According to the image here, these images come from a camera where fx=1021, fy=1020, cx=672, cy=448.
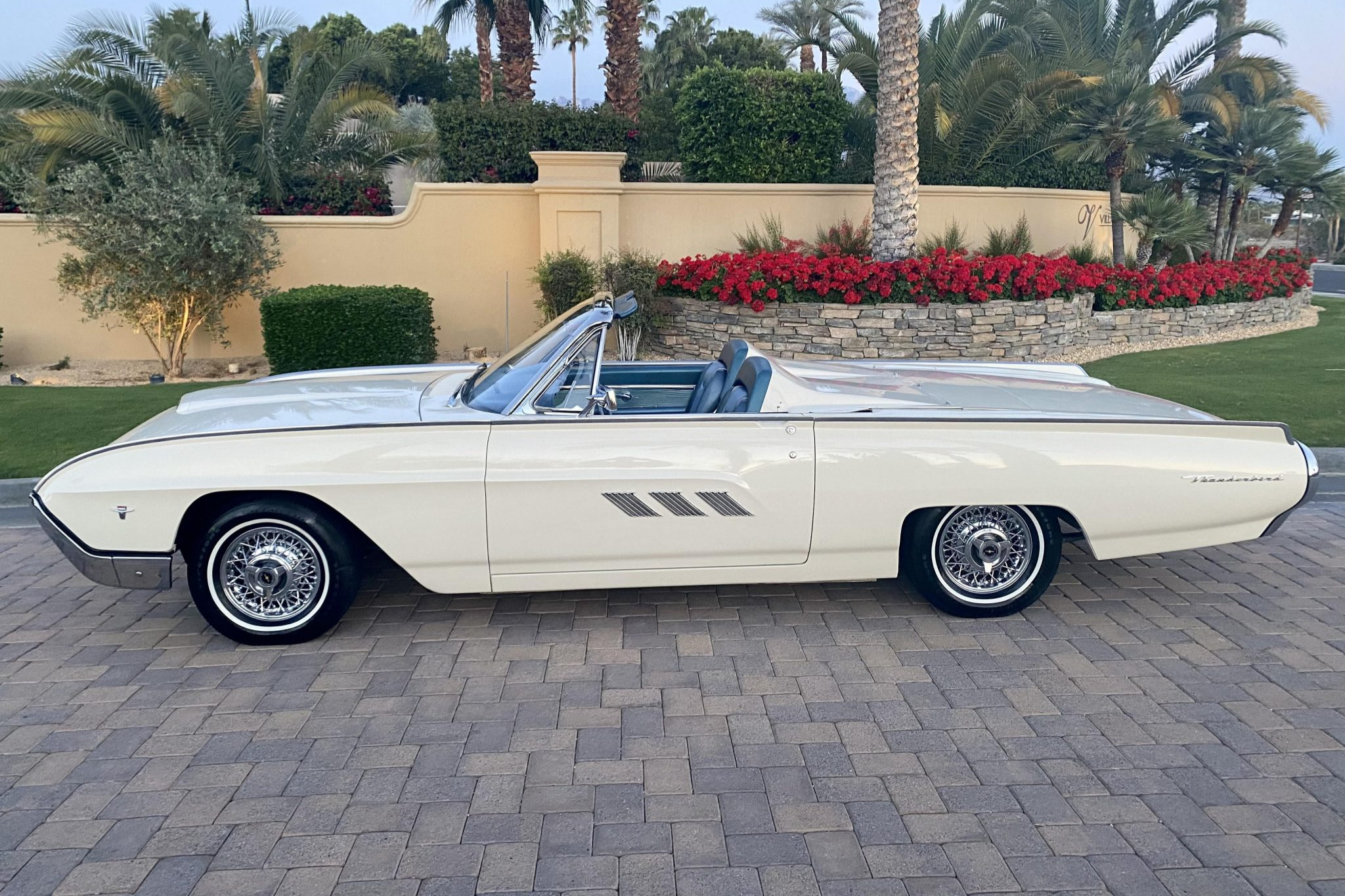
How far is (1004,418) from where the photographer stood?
4.46 metres

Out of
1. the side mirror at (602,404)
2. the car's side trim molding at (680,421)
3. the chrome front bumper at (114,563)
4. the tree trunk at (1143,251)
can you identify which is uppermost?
the tree trunk at (1143,251)

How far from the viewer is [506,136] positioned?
44.8 ft

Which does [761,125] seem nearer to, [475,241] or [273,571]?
[475,241]

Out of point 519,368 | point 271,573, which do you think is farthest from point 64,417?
point 519,368

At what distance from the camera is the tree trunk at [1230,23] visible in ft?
56.6

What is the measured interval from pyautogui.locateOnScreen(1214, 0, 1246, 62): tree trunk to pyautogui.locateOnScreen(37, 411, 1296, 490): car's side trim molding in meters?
15.9

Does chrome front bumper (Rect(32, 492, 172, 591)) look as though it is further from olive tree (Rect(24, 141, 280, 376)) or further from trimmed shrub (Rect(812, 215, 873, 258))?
trimmed shrub (Rect(812, 215, 873, 258))

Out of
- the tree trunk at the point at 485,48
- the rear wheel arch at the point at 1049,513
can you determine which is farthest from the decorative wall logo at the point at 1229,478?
the tree trunk at the point at 485,48

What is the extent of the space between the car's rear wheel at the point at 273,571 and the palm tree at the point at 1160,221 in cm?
1418

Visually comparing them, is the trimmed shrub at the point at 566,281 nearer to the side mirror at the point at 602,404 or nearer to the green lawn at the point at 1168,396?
the green lawn at the point at 1168,396

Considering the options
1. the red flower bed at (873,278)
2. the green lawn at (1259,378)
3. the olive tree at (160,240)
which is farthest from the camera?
the red flower bed at (873,278)

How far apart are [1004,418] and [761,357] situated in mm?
1120

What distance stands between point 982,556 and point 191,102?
12.1 meters

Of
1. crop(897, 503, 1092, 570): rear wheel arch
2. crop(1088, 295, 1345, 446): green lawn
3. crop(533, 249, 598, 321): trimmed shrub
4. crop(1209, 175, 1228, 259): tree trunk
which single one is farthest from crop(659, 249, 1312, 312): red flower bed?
crop(897, 503, 1092, 570): rear wheel arch
